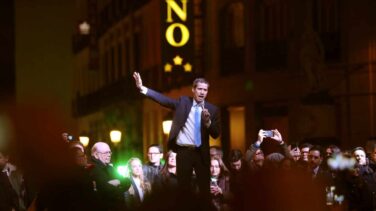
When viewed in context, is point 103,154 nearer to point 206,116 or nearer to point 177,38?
point 206,116

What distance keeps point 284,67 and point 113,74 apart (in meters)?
22.7

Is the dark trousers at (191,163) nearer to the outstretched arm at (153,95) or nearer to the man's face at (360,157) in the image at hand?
the outstretched arm at (153,95)

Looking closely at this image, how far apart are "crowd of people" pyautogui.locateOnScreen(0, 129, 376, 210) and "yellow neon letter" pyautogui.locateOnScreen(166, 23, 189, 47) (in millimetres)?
17856

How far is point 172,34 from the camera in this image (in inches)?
1391

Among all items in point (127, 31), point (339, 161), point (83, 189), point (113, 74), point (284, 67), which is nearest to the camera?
point (339, 161)

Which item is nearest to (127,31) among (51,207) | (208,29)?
(208,29)

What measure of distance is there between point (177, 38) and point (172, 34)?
0.78 ft

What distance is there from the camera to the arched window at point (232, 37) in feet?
122

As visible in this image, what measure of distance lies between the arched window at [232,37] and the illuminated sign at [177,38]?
2.22 metres

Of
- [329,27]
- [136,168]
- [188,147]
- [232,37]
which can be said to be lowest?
[136,168]

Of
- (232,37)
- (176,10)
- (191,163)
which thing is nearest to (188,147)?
(191,163)

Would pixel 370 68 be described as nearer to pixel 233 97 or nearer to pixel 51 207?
pixel 233 97

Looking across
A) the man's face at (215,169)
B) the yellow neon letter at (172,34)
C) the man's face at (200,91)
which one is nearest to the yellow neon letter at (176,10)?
the yellow neon letter at (172,34)

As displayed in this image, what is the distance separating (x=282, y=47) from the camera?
1382 inches
